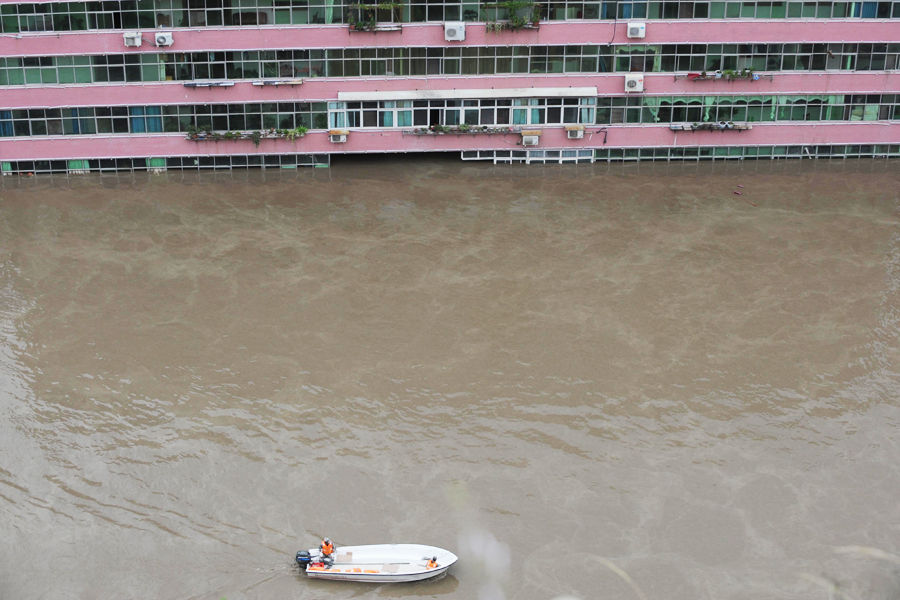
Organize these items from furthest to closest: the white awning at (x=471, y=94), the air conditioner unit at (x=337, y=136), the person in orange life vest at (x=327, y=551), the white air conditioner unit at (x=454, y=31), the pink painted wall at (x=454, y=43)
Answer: the air conditioner unit at (x=337, y=136) → the white awning at (x=471, y=94) → the white air conditioner unit at (x=454, y=31) → the pink painted wall at (x=454, y=43) → the person in orange life vest at (x=327, y=551)

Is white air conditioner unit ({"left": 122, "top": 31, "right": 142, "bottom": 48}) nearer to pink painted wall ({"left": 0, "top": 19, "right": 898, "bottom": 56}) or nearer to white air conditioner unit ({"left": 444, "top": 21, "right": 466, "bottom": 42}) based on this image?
pink painted wall ({"left": 0, "top": 19, "right": 898, "bottom": 56})

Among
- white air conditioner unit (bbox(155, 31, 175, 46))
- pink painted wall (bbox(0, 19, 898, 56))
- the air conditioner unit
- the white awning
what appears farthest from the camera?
the air conditioner unit

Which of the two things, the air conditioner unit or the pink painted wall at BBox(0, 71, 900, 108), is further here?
the air conditioner unit

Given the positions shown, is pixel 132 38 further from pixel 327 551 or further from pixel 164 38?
pixel 327 551

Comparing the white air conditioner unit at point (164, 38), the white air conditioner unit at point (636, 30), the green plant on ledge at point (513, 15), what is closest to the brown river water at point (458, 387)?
the white air conditioner unit at point (164, 38)

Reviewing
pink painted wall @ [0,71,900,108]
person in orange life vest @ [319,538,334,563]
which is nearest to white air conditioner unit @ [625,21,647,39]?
pink painted wall @ [0,71,900,108]

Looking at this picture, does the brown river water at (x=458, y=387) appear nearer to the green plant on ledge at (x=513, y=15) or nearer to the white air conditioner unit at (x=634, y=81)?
the white air conditioner unit at (x=634, y=81)
